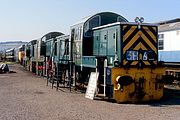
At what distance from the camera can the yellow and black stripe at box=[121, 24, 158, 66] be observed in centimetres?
1141

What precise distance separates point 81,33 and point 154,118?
22.1 ft

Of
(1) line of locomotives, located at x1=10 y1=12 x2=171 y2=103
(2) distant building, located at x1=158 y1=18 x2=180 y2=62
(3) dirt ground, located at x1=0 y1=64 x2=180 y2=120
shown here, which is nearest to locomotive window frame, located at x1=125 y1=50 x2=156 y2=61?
(1) line of locomotives, located at x1=10 y1=12 x2=171 y2=103

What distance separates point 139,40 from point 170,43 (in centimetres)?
781

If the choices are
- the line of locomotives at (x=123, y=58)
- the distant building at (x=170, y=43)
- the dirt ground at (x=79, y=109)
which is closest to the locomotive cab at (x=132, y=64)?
the line of locomotives at (x=123, y=58)

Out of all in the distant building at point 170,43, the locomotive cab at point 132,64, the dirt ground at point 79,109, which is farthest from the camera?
the distant building at point 170,43

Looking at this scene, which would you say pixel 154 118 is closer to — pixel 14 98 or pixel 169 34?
pixel 14 98

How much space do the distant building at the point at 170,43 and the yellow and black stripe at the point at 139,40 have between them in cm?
639

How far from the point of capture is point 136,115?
8.50 metres

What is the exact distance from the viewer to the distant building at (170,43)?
1830 centimetres

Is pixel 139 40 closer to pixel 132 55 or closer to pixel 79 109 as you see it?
pixel 132 55

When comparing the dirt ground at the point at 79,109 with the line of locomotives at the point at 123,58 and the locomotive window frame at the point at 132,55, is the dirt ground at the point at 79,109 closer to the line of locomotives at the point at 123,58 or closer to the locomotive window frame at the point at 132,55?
the line of locomotives at the point at 123,58

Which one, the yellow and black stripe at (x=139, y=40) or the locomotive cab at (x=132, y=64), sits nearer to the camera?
the locomotive cab at (x=132, y=64)

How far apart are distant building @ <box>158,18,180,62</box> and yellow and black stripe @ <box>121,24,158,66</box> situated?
21.0ft

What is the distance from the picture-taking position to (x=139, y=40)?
460 inches
